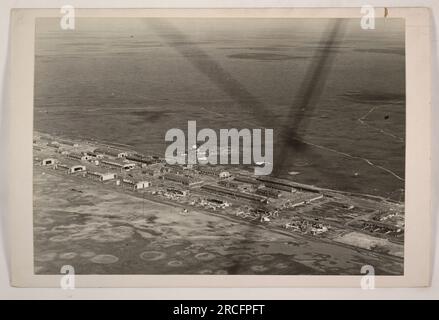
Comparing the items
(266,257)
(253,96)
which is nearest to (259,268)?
(266,257)

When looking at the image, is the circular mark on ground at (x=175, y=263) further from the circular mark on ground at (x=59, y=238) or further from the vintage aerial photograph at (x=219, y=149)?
the circular mark on ground at (x=59, y=238)

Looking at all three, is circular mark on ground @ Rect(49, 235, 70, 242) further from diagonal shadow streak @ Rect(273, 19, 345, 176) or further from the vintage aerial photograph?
diagonal shadow streak @ Rect(273, 19, 345, 176)

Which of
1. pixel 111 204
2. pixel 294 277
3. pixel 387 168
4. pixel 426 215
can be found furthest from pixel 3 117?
pixel 426 215

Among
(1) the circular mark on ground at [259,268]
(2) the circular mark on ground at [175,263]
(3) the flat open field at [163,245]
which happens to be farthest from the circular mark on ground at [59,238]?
(1) the circular mark on ground at [259,268]

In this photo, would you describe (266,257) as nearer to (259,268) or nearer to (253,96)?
(259,268)

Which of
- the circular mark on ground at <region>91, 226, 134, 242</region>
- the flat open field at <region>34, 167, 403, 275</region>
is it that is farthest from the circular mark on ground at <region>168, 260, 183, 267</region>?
the circular mark on ground at <region>91, 226, 134, 242</region>

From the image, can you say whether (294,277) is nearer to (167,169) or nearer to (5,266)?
(167,169)
